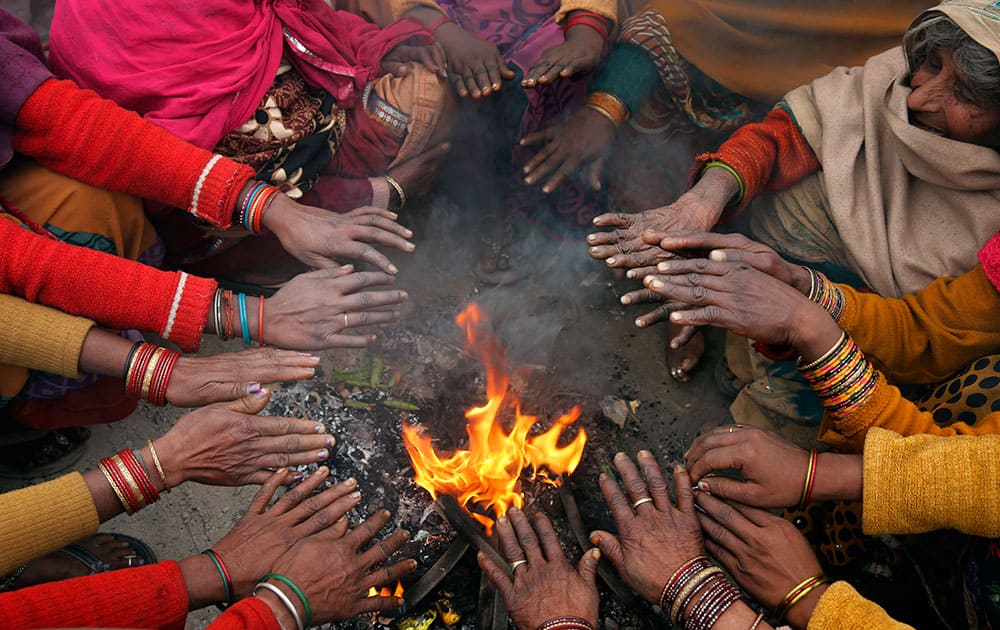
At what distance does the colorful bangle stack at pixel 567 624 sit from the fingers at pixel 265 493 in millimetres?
967

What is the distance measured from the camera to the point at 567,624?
6.57ft

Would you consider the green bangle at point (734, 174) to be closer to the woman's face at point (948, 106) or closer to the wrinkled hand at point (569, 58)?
the woman's face at point (948, 106)

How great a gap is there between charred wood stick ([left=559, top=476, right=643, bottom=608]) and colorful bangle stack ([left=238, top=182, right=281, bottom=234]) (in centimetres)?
169

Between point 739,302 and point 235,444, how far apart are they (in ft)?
5.82

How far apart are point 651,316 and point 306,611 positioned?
1592mm

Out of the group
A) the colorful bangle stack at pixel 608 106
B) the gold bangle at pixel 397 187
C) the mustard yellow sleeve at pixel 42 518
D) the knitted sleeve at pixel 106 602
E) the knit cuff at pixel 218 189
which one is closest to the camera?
the knitted sleeve at pixel 106 602

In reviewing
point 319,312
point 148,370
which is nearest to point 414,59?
point 319,312

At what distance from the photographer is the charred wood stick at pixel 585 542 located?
2.52m

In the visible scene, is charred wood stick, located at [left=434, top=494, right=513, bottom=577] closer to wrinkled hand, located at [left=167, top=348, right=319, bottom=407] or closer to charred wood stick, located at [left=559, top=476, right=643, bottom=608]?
charred wood stick, located at [left=559, top=476, right=643, bottom=608]

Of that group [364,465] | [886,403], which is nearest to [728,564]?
[886,403]

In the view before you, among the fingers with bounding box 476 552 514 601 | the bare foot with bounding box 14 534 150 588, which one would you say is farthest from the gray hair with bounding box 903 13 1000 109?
the bare foot with bounding box 14 534 150 588

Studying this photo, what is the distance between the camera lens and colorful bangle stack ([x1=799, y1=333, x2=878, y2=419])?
91.7 inches

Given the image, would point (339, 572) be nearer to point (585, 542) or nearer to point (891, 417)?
point (585, 542)

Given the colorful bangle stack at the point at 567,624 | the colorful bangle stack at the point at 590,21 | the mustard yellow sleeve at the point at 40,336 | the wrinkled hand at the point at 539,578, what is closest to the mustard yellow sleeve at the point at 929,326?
the wrinkled hand at the point at 539,578
